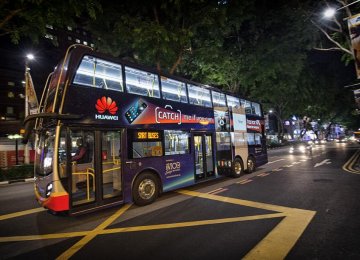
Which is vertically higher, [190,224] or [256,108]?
[256,108]

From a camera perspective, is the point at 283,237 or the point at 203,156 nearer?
the point at 283,237

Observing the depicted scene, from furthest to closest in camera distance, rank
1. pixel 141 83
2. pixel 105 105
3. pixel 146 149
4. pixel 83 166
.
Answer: pixel 141 83
pixel 146 149
pixel 83 166
pixel 105 105

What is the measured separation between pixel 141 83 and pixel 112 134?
2054 millimetres

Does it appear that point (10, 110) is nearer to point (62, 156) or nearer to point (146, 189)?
point (146, 189)

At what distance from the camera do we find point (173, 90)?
949 centimetres

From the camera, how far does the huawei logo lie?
270 inches

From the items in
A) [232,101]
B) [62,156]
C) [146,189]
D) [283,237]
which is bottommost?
[283,237]

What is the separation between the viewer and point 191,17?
44.6 ft

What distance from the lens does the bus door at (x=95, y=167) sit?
6.59 meters

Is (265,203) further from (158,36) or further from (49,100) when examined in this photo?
(158,36)

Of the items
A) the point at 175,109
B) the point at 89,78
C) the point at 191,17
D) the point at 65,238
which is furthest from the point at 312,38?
the point at 65,238

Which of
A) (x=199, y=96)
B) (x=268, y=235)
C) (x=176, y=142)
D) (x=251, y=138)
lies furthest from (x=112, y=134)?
(x=251, y=138)

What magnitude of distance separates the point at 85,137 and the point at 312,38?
56.2ft

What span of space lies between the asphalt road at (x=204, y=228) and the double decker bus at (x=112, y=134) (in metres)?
0.76
